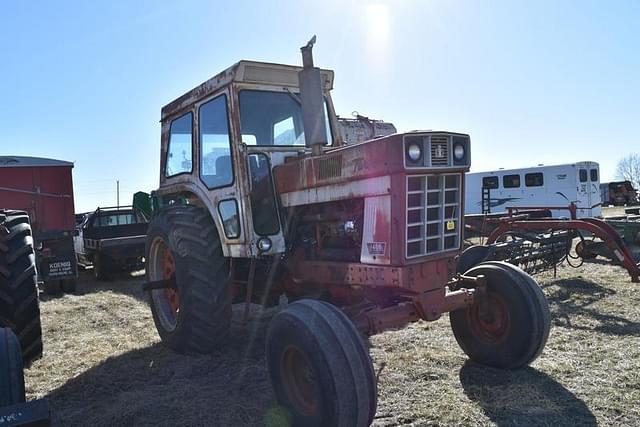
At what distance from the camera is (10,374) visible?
2.90m

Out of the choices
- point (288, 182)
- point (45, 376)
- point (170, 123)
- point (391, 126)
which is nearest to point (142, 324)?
point (45, 376)

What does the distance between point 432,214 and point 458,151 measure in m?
0.48

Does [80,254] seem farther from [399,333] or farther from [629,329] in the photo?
[629,329]

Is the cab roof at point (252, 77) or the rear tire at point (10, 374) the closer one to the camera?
the rear tire at point (10, 374)

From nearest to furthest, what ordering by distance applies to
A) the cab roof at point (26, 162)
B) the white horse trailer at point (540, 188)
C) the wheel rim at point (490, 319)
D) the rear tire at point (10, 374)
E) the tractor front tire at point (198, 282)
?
the rear tire at point (10, 374) → the wheel rim at point (490, 319) → the tractor front tire at point (198, 282) → the cab roof at point (26, 162) → the white horse trailer at point (540, 188)

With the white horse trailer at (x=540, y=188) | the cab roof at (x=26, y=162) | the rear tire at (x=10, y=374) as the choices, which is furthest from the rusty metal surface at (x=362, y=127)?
the white horse trailer at (x=540, y=188)

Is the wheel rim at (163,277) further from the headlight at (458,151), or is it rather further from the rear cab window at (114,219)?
the rear cab window at (114,219)

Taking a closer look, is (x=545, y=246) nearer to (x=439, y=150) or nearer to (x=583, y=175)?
(x=439, y=150)

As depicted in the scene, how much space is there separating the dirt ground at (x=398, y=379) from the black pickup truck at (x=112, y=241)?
4.77 meters

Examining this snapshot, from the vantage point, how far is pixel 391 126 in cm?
1273

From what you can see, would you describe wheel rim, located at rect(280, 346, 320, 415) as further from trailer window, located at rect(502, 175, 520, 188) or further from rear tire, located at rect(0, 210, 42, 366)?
trailer window, located at rect(502, 175, 520, 188)

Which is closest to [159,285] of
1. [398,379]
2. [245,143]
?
[245,143]

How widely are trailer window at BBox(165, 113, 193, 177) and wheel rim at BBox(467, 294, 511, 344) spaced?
3.13m

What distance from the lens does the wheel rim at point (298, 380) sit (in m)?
3.40
